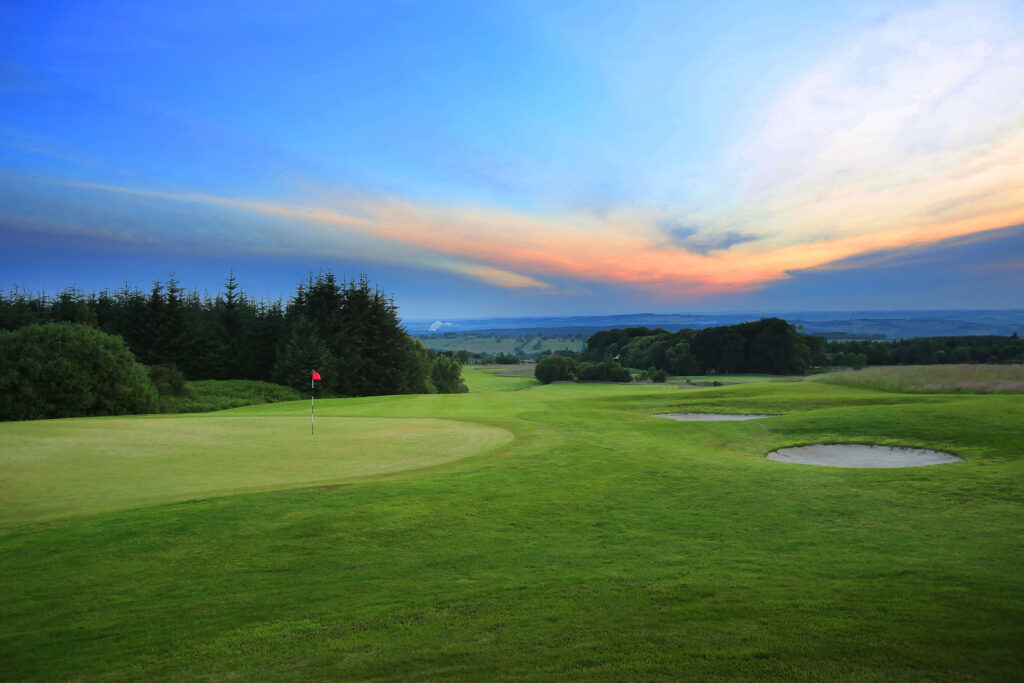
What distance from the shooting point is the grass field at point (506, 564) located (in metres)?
4.01

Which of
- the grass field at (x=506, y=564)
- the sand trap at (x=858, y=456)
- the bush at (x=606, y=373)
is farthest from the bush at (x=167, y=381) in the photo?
the bush at (x=606, y=373)

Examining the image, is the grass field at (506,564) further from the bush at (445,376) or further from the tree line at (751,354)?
the bush at (445,376)

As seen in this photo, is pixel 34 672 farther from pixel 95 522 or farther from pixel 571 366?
pixel 571 366

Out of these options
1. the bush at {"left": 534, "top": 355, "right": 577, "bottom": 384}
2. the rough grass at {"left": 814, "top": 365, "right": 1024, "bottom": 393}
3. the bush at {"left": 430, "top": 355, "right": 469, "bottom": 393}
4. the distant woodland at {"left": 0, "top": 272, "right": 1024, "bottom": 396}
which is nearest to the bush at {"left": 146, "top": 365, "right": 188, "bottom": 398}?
the distant woodland at {"left": 0, "top": 272, "right": 1024, "bottom": 396}

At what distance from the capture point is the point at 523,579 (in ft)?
18.0

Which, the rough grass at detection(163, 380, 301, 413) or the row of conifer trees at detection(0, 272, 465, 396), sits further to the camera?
the row of conifer trees at detection(0, 272, 465, 396)

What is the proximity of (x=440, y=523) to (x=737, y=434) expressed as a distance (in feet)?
35.2

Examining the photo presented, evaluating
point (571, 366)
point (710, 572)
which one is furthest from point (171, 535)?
point (571, 366)

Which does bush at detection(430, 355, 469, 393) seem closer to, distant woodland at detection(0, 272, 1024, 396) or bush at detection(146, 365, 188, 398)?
distant woodland at detection(0, 272, 1024, 396)

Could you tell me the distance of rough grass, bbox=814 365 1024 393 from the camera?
2097 centimetres

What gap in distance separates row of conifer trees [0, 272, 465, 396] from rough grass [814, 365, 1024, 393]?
38495 mm

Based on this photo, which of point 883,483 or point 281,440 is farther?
point 281,440

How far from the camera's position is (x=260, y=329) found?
48719mm

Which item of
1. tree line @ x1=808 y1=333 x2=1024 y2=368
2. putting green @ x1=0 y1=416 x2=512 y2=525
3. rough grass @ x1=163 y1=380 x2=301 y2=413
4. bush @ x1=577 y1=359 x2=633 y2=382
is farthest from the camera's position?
bush @ x1=577 y1=359 x2=633 y2=382
